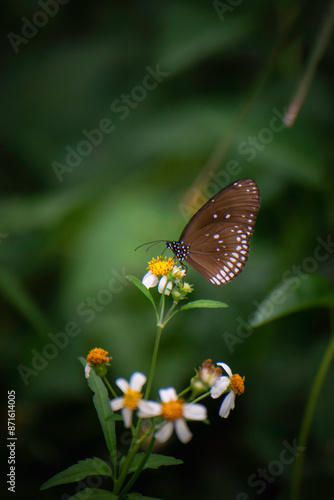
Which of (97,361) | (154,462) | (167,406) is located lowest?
(154,462)

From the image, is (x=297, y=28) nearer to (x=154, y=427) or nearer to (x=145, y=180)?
(x=145, y=180)

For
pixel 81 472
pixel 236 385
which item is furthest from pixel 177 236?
pixel 81 472

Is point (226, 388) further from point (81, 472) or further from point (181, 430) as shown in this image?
point (81, 472)

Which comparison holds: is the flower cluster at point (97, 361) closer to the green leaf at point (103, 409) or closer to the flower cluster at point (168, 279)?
the green leaf at point (103, 409)

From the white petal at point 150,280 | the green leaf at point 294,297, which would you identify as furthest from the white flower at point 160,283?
the green leaf at point 294,297

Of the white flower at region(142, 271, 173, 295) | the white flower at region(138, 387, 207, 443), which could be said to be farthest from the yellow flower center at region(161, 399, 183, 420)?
the white flower at region(142, 271, 173, 295)

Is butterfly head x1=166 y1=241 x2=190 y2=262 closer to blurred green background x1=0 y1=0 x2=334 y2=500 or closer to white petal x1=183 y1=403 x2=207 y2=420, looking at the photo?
blurred green background x1=0 y1=0 x2=334 y2=500

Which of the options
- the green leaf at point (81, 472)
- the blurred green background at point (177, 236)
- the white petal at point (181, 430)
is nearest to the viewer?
the white petal at point (181, 430)
